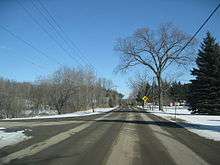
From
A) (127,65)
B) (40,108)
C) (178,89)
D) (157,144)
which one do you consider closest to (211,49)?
(127,65)

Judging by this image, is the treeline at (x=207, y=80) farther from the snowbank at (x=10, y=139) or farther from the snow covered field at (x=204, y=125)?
the snowbank at (x=10, y=139)

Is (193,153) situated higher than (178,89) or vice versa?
(178,89)

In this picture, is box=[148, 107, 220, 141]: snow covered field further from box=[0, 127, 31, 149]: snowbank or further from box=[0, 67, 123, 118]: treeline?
box=[0, 67, 123, 118]: treeline

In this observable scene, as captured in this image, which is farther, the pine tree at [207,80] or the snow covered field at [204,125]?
the pine tree at [207,80]

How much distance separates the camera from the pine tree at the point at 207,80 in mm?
46969

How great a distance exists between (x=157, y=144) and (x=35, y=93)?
76.1 m

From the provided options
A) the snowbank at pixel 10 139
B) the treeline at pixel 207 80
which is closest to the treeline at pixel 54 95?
the treeline at pixel 207 80

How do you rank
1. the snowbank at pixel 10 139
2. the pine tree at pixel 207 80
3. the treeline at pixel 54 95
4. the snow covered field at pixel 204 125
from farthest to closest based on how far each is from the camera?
the treeline at pixel 54 95 < the pine tree at pixel 207 80 < the snow covered field at pixel 204 125 < the snowbank at pixel 10 139

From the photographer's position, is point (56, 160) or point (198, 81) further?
point (198, 81)

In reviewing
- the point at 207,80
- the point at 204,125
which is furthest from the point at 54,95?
the point at 204,125

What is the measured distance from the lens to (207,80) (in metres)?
47.5

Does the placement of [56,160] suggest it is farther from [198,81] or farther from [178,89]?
[178,89]

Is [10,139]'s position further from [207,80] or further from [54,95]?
[54,95]

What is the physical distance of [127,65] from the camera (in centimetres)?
6094
